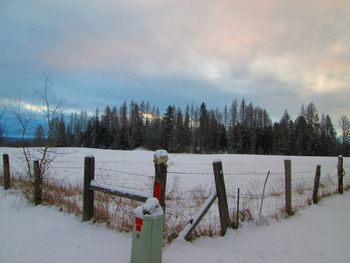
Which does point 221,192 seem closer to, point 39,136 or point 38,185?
point 38,185

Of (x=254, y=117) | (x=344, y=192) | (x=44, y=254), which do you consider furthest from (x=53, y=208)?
(x=254, y=117)

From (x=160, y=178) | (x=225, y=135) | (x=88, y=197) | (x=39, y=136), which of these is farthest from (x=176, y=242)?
(x=225, y=135)

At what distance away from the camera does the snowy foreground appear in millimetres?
4727

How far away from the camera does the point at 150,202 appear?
158 inches

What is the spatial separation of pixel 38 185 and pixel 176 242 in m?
4.45

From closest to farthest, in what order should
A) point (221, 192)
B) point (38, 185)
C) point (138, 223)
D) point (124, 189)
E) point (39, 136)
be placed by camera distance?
point (138, 223) < point (124, 189) < point (221, 192) < point (38, 185) < point (39, 136)

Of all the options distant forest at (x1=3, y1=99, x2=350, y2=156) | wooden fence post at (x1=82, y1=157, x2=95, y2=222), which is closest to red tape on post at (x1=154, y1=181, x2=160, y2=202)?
wooden fence post at (x1=82, y1=157, x2=95, y2=222)

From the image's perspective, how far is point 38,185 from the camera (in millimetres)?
7980

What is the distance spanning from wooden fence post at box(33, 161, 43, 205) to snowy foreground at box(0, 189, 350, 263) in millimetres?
357

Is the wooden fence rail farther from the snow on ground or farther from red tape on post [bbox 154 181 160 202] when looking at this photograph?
the snow on ground

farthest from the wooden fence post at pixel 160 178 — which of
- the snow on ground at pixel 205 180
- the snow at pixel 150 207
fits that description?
the snow at pixel 150 207

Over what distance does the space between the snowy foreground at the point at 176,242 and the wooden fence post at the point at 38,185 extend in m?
0.36

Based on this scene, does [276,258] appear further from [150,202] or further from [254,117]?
[254,117]

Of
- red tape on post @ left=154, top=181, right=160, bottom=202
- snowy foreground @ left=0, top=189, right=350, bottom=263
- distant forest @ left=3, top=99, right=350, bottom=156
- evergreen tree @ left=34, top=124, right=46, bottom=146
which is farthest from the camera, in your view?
distant forest @ left=3, top=99, right=350, bottom=156
